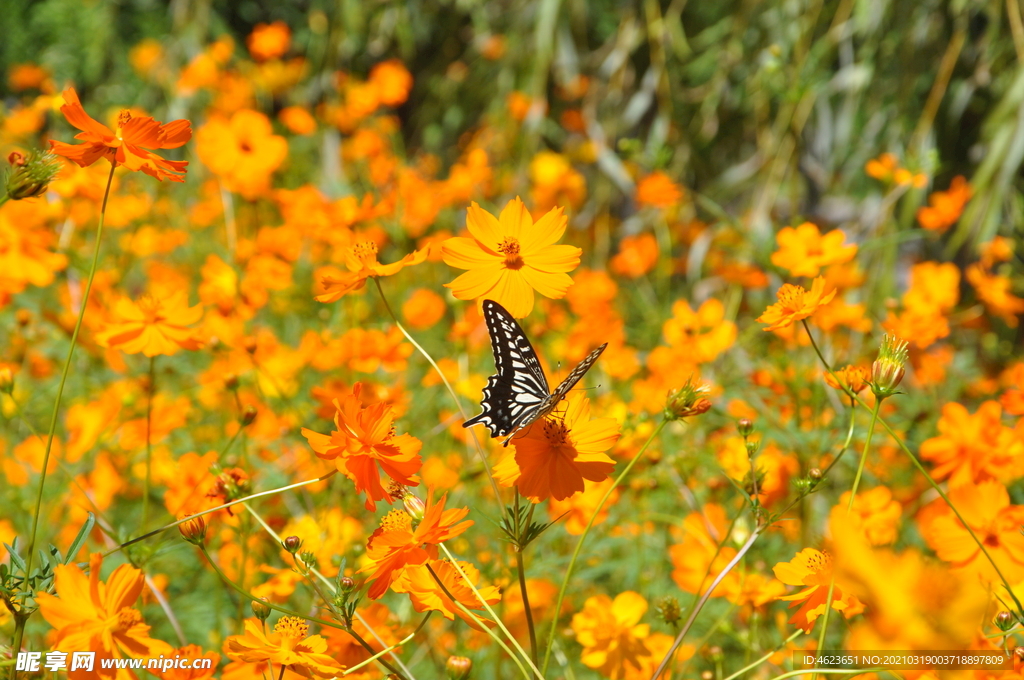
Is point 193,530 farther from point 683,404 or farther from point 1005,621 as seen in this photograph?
point 1005,621

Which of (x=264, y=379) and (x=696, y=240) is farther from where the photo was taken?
(x=696, y=240)

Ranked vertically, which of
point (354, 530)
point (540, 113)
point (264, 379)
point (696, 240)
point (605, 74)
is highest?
point (605, 74)

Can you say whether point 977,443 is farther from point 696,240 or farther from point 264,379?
point 696,240

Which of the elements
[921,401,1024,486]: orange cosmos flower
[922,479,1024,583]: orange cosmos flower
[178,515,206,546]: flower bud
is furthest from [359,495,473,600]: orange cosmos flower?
[921,401,1024,486]: orange cosmos flower

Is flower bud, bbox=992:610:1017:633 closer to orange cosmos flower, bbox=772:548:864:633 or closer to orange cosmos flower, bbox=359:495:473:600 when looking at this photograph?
orange cosmos flower, bbox=772:548:864:633

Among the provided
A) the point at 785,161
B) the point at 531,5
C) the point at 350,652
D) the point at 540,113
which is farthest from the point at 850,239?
the point at 350,652
